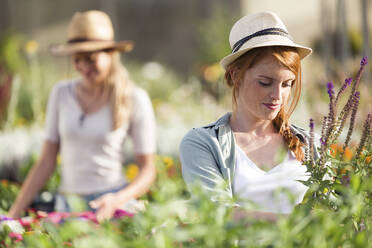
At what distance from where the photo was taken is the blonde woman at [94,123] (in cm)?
298

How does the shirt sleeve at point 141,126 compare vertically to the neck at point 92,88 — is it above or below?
below

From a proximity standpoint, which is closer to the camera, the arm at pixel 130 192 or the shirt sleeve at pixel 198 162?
the shirt sleeve at pixel 198 162

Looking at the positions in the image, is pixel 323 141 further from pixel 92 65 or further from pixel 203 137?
pixel 92 65

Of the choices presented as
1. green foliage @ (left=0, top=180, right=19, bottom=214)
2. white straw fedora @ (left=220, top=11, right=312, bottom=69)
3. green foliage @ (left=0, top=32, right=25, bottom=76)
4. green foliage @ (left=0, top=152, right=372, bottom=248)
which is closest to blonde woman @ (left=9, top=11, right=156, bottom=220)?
green foliage @ (left=0, top=180, right=19, bottom=214)

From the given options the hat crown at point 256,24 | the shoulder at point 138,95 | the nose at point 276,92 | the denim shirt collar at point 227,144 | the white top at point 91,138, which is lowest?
the white top at point 91,138

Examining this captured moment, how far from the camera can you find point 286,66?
63.2 inches

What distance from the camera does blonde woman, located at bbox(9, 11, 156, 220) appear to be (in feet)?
9.78

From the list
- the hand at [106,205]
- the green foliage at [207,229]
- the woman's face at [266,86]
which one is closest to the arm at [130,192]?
the hand at [106,205]

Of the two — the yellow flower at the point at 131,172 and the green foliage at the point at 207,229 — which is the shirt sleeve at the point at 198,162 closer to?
the green foliage at the point at 207,229

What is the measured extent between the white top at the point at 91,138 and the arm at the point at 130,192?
0.07 m

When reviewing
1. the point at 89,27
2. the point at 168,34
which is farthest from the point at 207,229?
the point at 168,34

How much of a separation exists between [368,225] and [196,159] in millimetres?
572

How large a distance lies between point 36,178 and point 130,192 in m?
0.54

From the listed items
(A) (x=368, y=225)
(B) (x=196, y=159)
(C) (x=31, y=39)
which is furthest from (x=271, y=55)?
(C) (x=31, y=39)
